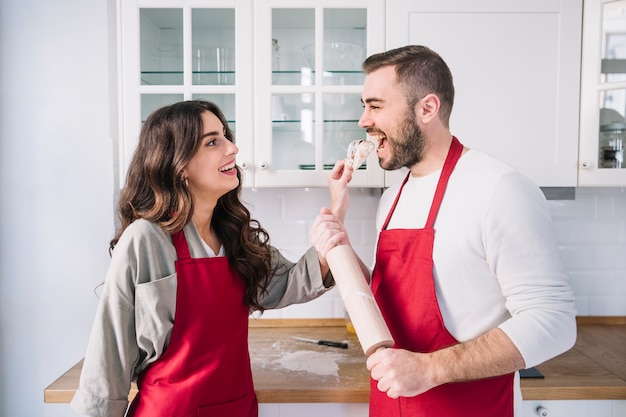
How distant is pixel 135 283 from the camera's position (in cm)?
113

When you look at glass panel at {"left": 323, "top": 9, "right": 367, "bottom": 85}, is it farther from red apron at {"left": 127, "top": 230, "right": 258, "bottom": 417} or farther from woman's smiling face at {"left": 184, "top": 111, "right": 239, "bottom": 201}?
red apron at {"left": 127, "top": 230, "right": 258, "bottom": 417}

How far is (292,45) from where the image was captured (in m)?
1.68

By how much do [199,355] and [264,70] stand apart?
95cm

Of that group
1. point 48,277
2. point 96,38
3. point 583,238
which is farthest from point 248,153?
point 583,238

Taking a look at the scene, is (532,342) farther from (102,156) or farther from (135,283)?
(102,156)

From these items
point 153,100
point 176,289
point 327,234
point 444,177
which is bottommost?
point 176,289

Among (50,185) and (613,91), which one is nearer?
(613,91)

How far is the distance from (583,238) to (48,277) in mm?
2208

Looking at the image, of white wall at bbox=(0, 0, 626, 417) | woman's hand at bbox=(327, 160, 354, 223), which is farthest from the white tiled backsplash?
woman's hand at bbox=(327, 160, 354, 223)

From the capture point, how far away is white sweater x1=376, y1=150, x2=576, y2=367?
1.05m

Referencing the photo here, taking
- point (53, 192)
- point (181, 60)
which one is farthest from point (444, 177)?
point (53, 192)

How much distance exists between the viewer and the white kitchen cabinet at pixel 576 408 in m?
1.44

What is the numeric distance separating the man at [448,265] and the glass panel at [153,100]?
68 cm

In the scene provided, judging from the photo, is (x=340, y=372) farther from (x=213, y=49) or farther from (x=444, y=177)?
(x=213, y=49)
